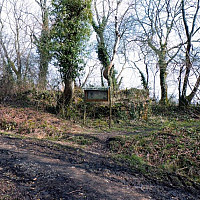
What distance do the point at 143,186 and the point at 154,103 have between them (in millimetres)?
10738

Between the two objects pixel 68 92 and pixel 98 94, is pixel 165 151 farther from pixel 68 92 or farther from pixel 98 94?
pixel 68 92

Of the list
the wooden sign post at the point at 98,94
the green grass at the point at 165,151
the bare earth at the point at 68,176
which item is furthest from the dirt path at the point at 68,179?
the wooden sign post at the point at 98,94

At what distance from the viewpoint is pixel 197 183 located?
4059mm

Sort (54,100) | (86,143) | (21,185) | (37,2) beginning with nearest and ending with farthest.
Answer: (21,185) → (86,143) → (54,100) → (37,2)

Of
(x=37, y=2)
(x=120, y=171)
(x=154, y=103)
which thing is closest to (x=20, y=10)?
(x=37, y=2)

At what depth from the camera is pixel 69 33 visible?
1077cm

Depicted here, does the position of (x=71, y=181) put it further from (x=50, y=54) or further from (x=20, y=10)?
(x=20, y=10)

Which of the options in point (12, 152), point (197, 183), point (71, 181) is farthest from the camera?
point (12, 152)

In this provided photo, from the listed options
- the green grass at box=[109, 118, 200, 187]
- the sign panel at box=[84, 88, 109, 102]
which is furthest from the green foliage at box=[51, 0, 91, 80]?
the green grass at box=[109, 118, 200, 187]

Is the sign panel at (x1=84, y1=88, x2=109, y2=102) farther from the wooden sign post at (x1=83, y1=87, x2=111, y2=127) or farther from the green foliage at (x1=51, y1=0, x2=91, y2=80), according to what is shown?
the green foliage at (x1=51, y1=0, x2=91, y2=80)

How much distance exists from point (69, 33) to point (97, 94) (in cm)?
400

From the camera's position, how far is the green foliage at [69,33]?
10.6 metres

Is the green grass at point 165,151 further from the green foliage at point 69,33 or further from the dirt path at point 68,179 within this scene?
the green foliage at point 69,33

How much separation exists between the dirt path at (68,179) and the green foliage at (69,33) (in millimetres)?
6442
